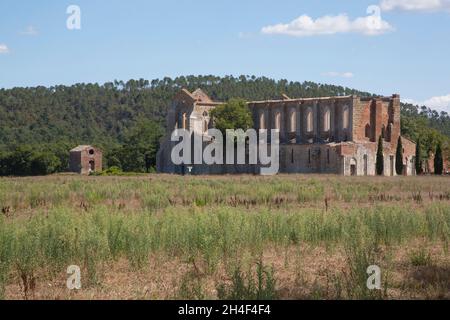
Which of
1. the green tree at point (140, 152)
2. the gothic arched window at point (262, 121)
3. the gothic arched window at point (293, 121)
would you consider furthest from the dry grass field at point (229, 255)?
the green tree at point (140, 152)

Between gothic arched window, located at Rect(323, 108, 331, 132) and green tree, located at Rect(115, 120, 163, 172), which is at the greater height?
gothic arched window, located at Rect(323, 108, 331, 132)

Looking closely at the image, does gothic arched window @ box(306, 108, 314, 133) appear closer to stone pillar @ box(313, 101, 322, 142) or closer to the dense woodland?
Result: stone pillar @ box(313, 101, 322, 142)

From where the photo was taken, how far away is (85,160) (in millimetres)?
62938

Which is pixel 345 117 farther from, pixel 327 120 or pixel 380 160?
pixel 380 160

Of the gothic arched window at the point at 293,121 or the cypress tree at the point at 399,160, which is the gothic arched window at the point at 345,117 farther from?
the gothic arched window at the point at 293,121

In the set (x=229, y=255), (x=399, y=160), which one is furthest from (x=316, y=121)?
(x=229, y=255)

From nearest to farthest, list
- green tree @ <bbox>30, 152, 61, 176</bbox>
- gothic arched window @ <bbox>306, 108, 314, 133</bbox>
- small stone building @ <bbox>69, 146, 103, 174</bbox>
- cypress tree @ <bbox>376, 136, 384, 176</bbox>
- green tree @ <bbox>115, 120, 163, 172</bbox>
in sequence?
cypress tree @ <bbox>376, 136, 384, 176</bbox> < gothic arched window @ <bbox>306, 108, 314, 133</bbox> < green tree @ <bbox>30, 152, 61, 176</bbox> < small stone building @ <bbox>69, 146, 103, 174</bbox> < green tree @ <bbox>115, 120, 163, 172</bbox>

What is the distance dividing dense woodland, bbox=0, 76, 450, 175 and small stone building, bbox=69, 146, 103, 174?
1.87 m

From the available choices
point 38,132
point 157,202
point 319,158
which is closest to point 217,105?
point 319,158

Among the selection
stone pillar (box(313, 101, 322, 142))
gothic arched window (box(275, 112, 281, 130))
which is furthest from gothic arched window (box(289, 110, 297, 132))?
stone pillar (box(313, 101, 322, 142))

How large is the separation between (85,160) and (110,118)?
3750cm

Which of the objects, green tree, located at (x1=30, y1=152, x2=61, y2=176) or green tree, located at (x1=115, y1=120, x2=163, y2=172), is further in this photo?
green tree, located at (x1=115, y1=120, x2=163, y2=172)

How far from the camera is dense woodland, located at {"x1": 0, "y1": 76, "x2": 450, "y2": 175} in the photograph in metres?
65.1
